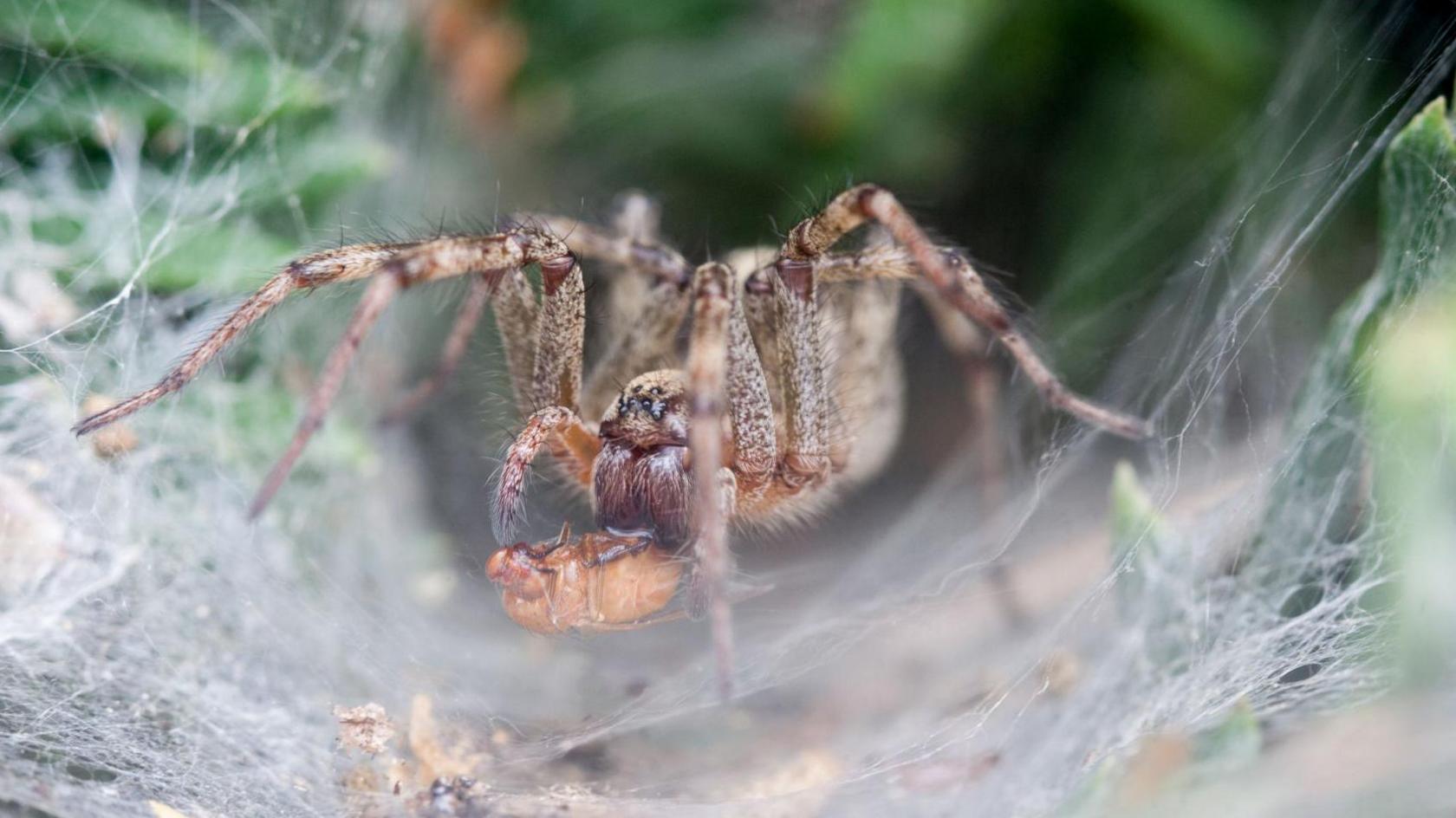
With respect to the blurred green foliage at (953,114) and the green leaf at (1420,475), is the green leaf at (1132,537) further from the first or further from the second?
the blurred green foliage at (953,114)

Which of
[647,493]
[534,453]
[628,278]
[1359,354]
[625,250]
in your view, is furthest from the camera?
[628,278]

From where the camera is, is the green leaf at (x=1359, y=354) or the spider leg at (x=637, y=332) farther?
the spider leg at (x=637, y=332)

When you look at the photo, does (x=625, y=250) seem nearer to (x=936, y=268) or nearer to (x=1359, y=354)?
(x=936, y=268)


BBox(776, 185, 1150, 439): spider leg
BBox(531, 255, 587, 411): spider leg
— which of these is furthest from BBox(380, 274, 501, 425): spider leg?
BBox(776, 185, 1150, 439): spider leg

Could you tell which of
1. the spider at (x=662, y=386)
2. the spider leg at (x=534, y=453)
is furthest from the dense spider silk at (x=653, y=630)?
the spider leg at (x=534, y=453)

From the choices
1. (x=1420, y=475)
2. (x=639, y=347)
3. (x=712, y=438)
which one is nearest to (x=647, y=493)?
(x=712, y=438)

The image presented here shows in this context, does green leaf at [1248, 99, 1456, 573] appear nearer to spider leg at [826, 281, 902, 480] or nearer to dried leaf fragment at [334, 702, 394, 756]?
spider leg at [826, 281, 902, 480]
